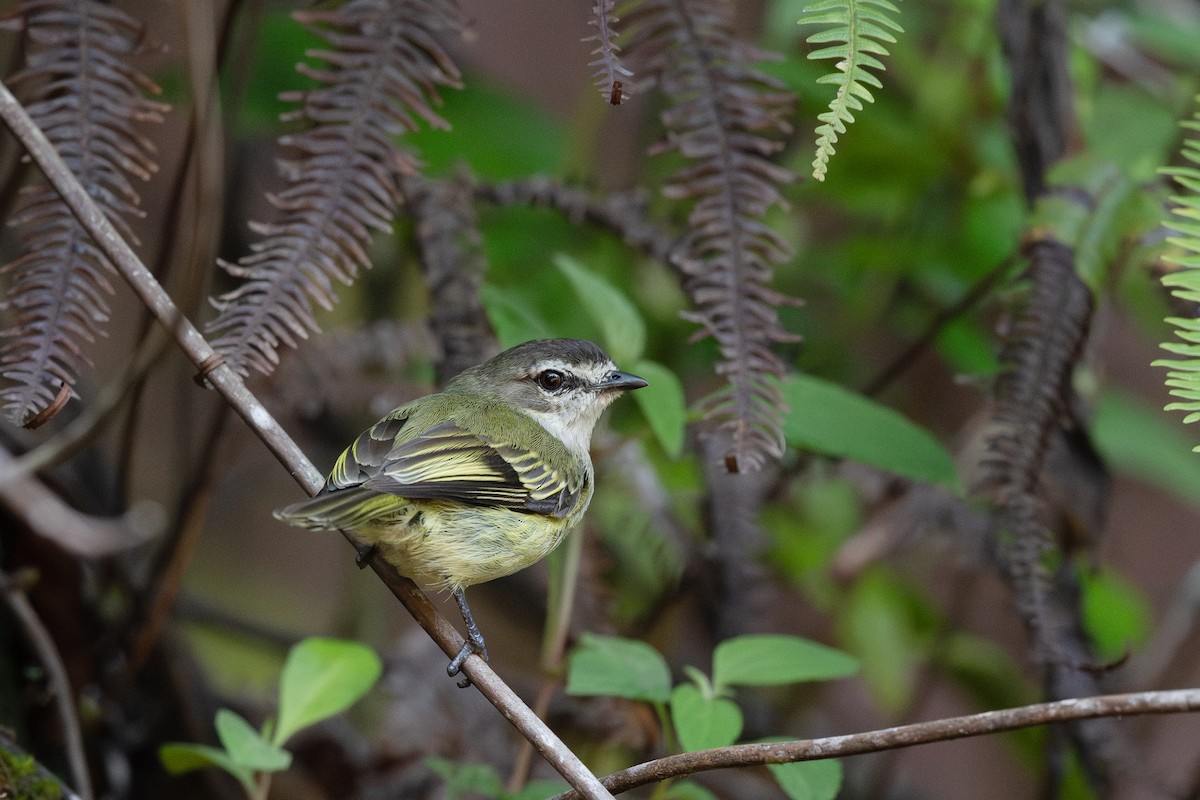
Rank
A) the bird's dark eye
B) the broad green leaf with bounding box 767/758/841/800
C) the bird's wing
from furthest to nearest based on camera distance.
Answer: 1. the bird's dark eye
2. the bird's wing
3. the broad green leaf with bounding box 767/758/841/800

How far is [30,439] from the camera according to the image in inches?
110

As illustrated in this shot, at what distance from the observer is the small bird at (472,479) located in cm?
212

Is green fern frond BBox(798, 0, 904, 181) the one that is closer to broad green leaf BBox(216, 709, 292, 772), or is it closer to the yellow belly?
the yellow belly

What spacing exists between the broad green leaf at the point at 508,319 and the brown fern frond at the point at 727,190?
1.30ft

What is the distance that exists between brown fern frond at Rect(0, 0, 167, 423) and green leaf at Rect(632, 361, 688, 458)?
1092 mm

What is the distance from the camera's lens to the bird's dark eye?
9.73 ft

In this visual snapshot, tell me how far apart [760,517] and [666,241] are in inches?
55.6

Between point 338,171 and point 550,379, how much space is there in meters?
1.02

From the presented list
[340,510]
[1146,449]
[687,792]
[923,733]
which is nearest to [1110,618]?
[1146,449]

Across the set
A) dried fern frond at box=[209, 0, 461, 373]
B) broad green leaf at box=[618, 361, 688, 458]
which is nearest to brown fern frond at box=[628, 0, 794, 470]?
broad green leaf at box=[618, 361, 688, 458]

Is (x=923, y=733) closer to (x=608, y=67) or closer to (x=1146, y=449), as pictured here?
(x=608, y=67)

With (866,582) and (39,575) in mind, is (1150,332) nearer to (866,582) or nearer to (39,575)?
(866,582)

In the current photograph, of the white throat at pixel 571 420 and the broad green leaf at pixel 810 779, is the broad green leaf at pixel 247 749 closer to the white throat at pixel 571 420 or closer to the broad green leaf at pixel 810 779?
the broad green leaf at pixel 810 779

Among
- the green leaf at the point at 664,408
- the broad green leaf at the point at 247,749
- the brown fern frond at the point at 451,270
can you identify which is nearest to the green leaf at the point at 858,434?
the green leaf at the point at 664,408
